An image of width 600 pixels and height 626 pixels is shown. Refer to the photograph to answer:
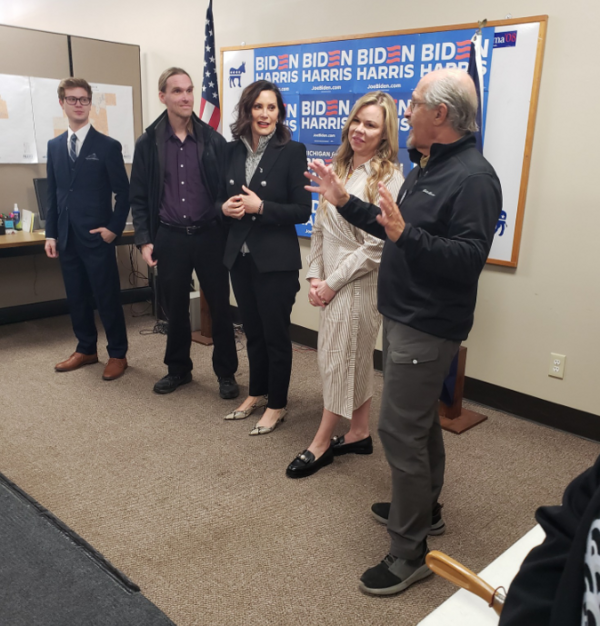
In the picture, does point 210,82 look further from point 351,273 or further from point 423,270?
point 423,270

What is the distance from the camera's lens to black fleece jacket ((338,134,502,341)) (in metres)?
1.47

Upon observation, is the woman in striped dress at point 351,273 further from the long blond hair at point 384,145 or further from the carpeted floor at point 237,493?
the carpeted floor at point 237,493

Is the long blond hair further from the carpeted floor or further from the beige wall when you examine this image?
the carpeted floor

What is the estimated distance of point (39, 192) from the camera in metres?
4.17

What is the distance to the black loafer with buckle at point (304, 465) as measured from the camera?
7.71 feet

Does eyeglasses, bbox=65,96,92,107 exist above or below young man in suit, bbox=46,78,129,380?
above

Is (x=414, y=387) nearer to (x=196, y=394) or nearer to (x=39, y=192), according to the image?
(x=196, y=394)

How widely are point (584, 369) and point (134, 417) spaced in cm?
216

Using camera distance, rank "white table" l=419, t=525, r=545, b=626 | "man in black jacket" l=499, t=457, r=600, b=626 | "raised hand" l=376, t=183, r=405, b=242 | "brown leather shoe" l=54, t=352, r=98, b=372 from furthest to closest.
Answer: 1. "brown leather shoe" l=54, t=352, r=98, b=372
2. "raised hand" l=376, t=183, r=405, b=242
3. "white table" l=419, t=525, r=545, b=626
4. "man in black jacket" l=499, t=457, r=600, b=626

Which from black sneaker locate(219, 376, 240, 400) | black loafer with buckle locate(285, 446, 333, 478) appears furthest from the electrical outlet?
black sneaker locate(219, 376, 240, 400)

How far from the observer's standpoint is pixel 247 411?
9.48ft

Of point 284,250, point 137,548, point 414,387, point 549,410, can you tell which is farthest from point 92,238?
point 549,410

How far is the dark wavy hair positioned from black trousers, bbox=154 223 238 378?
0.60m

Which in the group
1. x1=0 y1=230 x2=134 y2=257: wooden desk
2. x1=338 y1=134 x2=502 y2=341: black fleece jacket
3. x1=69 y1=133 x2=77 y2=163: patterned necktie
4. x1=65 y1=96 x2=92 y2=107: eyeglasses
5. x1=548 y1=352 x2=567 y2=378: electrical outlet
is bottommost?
x1=548 y1=352 x2=567 y2=378: electrical outlet
